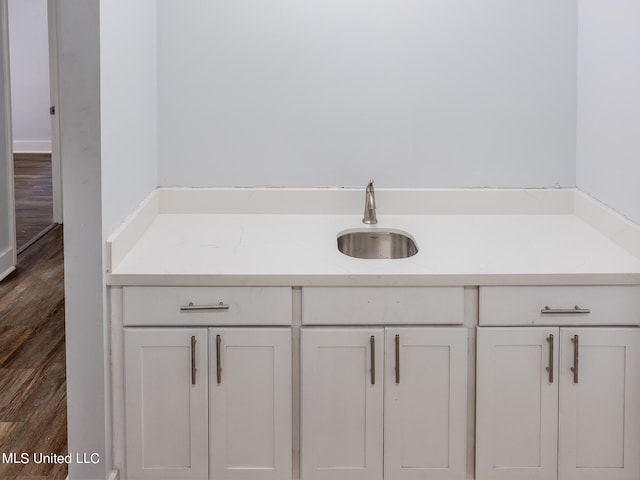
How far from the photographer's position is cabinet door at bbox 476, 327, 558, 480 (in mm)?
2219

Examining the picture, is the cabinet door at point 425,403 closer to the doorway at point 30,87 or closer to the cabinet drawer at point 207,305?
the cabinet drawer at point 207,305

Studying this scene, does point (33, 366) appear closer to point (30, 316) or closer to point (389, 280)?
point (30, 316)

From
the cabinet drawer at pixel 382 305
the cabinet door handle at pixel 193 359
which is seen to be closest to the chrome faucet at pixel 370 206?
the cabinet drawer at pixel 382 305

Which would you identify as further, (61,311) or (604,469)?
(61,311)

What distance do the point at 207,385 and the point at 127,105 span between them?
88 centimetres

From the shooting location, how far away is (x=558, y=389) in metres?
2.23

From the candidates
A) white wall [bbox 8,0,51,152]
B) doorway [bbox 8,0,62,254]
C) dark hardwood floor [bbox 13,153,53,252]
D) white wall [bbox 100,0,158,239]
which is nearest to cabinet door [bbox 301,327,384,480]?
white wall [bbox 100,0,158,239]

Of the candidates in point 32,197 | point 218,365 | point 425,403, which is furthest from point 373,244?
point 32,197

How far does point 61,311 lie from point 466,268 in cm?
248

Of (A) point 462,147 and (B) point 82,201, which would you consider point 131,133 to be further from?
(A) point 462,147

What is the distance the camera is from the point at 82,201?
2084 mm

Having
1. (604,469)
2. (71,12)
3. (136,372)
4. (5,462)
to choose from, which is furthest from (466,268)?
(5,462)

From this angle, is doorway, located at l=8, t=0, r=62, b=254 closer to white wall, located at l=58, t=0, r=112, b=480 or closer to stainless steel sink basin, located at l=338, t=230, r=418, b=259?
stainless steel sink basin, located at l=338, t=230, r=418, b=259

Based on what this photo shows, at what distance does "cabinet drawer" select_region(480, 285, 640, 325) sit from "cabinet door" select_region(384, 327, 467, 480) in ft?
0.40
